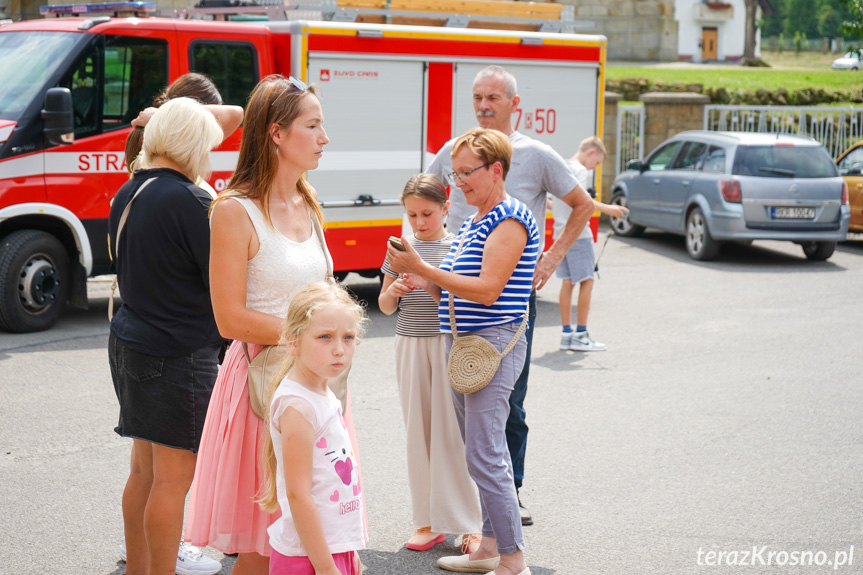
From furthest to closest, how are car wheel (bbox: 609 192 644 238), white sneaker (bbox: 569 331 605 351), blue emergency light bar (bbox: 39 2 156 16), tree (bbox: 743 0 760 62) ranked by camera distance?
tree (bbox: 743 0 760 62) < car wheel (bbox: 609 192 644 238) < blue emergency light bar (bbox: 39 2 156 16) < white sneaker (bbox: 569 331 605 351)

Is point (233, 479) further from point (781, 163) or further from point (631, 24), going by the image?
point (631, 24)

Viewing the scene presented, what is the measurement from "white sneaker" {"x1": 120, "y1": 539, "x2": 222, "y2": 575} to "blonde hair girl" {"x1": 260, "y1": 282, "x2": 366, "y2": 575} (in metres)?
1.40

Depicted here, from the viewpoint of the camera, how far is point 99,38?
8820 millimetres

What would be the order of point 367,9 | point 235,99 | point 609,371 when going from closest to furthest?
point 609,371 < point 235,99 < point 367,9

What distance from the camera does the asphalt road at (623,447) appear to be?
15.4 feet

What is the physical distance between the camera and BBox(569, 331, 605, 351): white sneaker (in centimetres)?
880

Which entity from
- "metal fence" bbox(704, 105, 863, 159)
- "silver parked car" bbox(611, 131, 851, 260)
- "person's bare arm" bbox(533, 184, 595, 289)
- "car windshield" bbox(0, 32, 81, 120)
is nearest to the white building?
"metal fence" bbox(704, 105, 863, 159)

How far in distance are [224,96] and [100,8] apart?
151 centimetres

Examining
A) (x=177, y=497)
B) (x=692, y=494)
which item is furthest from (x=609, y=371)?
(x=177, y=497)

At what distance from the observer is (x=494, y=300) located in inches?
164

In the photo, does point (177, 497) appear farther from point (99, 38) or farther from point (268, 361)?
point (99, 38)

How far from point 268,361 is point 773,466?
3544 millimetres

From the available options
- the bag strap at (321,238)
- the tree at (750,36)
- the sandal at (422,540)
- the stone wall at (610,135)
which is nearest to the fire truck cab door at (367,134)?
the sandal at (422,540)

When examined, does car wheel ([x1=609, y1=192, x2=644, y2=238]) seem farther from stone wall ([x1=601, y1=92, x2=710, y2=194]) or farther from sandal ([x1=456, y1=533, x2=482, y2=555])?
sandal ([x1=456, y1=533, x2=482, y2=555])
